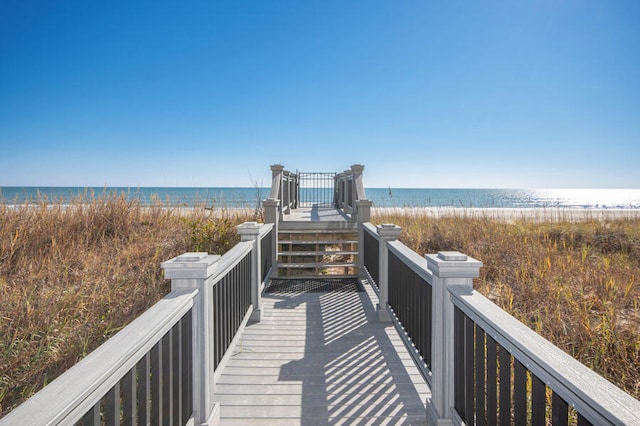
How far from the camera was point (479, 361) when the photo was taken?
169 centimetres

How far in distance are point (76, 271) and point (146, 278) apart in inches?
43.1

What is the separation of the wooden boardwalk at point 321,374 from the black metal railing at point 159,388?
760 mm

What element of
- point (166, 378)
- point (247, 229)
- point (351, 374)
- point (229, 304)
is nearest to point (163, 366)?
point (166, 378)

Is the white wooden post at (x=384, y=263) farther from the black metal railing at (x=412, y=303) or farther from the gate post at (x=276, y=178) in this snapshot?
the gate post at (x=276, y=178)

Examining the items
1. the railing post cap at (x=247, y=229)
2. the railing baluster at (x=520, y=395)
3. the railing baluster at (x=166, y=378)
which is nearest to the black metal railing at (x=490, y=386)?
the railing baluster at (x=520, y=395)

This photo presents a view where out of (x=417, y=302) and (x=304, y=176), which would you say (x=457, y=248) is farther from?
(x=304, y=176)

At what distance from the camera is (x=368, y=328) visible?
408cm

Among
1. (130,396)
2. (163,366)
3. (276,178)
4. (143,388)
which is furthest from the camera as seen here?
(276,178)

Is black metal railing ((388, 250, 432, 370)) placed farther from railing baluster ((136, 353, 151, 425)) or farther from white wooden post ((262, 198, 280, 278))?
white wooden post ((262, 198, 280, 278))

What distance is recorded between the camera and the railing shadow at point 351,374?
8.09ft

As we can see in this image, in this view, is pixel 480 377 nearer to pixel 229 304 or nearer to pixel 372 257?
pixel 229 304

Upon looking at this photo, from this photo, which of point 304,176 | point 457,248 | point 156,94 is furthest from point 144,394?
point 156,94

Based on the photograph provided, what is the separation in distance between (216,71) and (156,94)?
6960mm

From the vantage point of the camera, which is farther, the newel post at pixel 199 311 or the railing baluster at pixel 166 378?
the newel post at pixel 199 311
